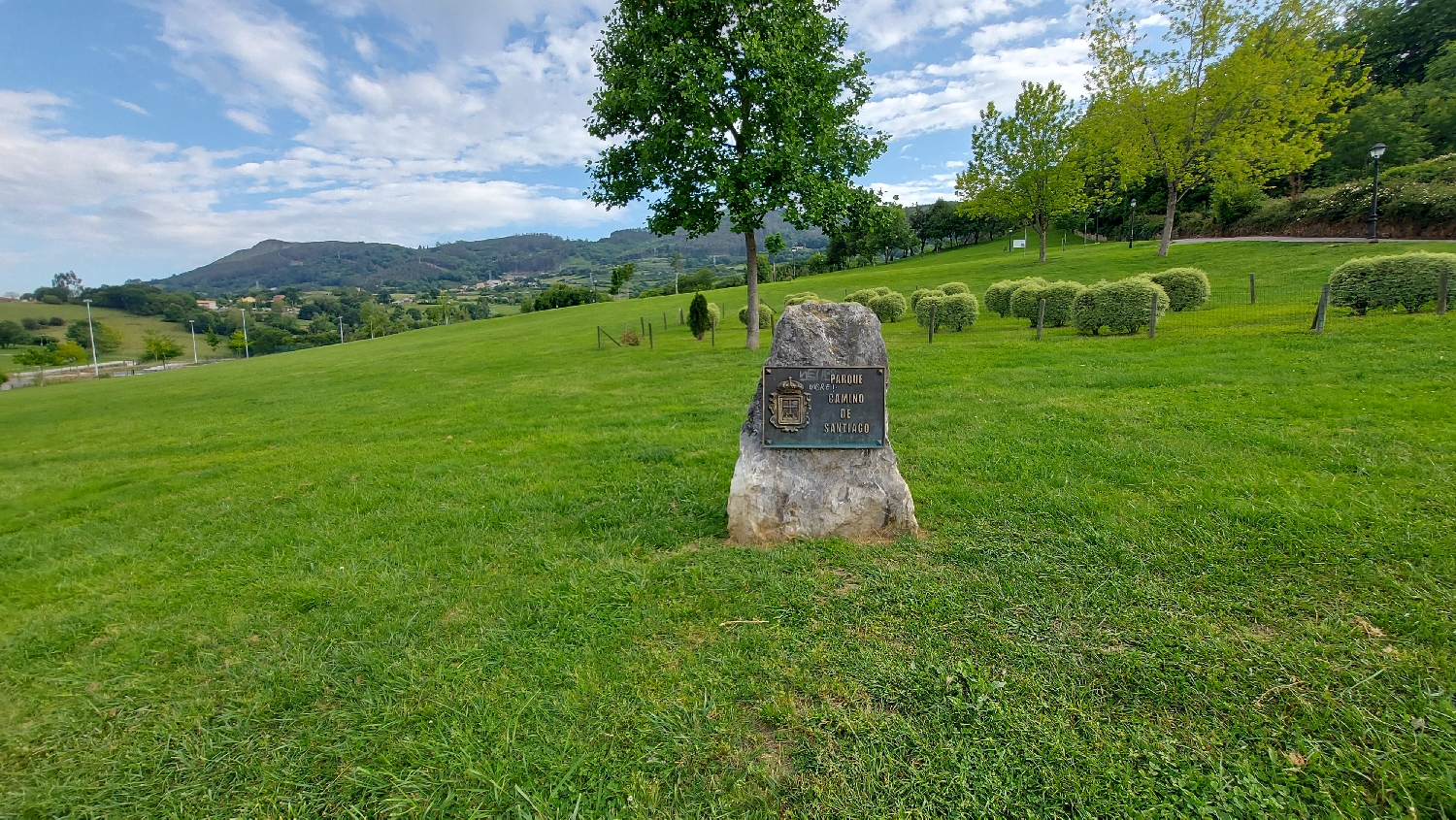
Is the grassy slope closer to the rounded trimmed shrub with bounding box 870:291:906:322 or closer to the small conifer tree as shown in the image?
the small conifer tree

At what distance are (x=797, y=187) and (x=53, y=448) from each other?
18.9 metres

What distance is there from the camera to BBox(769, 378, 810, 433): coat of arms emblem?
504cm

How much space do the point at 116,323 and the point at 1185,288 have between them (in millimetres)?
155223

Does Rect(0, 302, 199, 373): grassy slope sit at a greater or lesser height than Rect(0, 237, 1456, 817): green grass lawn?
greater

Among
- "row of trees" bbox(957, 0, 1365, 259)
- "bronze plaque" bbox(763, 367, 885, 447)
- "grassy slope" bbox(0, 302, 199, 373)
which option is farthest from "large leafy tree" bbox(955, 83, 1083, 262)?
"grassy slope" bbox(0, 302, 199, 373)

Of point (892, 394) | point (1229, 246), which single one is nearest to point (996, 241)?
point (1229, 246)

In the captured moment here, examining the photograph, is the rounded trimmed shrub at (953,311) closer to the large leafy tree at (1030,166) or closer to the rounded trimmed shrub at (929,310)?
the rounded trimmed shrub at (929,310)

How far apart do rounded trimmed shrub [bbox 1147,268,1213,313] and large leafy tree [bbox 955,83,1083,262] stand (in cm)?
1910

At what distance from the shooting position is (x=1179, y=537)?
181 inches

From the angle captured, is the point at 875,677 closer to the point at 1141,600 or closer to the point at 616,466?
the point at 1141,600

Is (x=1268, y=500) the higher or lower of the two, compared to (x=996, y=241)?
lower

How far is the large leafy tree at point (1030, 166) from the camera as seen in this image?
37.9 m

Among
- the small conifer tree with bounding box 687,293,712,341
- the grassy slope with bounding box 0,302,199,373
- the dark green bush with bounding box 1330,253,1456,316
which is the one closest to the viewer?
the dark green bush with bounding box 1330,253,1456,316

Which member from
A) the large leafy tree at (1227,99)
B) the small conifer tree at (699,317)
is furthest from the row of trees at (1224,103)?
the small conifer tree at (699,317)
